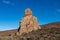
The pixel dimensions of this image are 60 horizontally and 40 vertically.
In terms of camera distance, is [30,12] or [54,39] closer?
[54,39]

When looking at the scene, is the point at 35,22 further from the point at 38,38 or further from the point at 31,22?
the point at 38,38

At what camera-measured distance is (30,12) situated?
2039 inches

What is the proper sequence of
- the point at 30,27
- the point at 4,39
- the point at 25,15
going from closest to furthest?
the point at 4,39, the point at 30,27, the point at 25,15

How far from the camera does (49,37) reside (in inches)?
833

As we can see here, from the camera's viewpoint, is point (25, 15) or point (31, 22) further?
point (25, 15)

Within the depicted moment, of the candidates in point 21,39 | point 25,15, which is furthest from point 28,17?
point 21,39

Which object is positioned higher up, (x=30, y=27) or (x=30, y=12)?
(x=30, y=12)

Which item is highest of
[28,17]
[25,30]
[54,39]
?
[28,17]

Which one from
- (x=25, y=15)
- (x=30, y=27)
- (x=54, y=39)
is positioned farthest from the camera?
(x=25, y=15)

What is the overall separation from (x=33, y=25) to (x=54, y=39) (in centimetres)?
2752

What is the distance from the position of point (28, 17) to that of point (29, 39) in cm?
2866

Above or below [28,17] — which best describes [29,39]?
below

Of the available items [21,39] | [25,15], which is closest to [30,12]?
[25,15]

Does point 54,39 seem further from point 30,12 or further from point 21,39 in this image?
point 30,12
